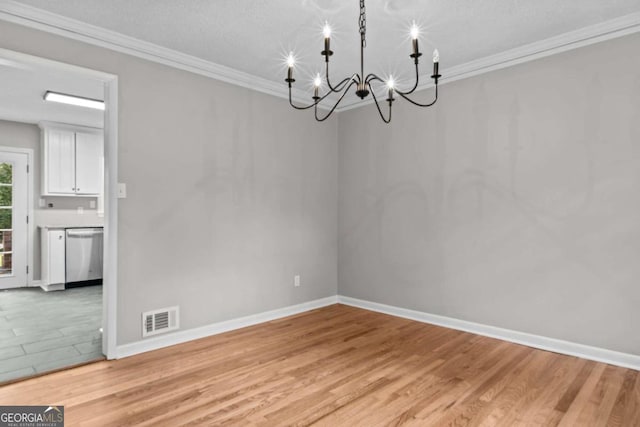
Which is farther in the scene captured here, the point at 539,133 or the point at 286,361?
the point at 539,133

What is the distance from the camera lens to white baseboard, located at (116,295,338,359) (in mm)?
3131

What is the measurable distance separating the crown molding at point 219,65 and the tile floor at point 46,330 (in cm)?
243

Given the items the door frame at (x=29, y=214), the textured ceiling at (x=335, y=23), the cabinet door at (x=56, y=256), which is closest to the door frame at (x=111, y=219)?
the textured ceiling at (x=335, y=23)

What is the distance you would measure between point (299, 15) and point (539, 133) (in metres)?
2.17

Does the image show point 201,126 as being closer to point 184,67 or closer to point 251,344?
point 184,67

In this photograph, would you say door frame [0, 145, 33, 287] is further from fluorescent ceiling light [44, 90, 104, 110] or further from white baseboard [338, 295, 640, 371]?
white baseboard [338, 295, 640, 371]

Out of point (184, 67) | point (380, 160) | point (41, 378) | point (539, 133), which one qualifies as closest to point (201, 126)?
point (184, 67)

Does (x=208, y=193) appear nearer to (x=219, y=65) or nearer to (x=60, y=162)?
(x=219, y=65)

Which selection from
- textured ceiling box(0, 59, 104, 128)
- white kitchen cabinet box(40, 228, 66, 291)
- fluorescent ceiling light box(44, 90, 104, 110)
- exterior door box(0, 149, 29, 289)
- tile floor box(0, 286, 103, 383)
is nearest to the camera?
tile floor box(0, 286, 103, 383)

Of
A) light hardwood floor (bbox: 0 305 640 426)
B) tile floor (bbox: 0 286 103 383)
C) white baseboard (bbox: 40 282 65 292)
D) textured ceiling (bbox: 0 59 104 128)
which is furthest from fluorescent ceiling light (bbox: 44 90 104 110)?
light hardwood floor (bbox: 0 305 640 426)

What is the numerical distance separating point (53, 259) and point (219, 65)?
4186mm

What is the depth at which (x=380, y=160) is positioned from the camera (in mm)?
4395

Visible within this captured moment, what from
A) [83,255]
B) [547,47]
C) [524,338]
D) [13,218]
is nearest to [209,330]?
[524,338]

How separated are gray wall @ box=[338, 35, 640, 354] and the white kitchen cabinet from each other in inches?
179
